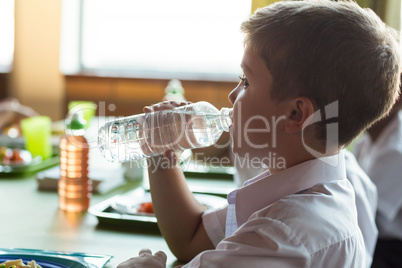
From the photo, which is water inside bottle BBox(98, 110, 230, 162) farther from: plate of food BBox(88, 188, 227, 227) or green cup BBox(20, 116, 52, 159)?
green cup BBox(20, 116, 52, 159)

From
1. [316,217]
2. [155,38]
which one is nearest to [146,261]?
[316,217]

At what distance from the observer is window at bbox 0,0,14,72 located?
3.75 m

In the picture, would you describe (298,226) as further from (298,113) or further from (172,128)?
(172,128)

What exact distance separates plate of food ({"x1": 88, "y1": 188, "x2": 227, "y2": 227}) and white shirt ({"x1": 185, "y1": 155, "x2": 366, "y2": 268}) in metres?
0.38

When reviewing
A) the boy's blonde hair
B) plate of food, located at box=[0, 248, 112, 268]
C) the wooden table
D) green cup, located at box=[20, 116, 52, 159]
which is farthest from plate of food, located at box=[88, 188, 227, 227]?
green cup, located at box=[20, 116, 52, 159]

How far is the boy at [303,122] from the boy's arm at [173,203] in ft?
0.57

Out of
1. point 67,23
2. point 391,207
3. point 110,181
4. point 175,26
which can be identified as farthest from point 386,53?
point 67,23

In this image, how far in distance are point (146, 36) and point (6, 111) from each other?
4.13ft

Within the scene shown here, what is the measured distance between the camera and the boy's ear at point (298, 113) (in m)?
0.88

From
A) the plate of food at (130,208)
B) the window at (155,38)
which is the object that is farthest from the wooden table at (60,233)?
the window at (155,38)

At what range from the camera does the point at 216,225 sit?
1.12m

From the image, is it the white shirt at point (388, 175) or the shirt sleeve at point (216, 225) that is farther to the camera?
the white shirt at point (388, 175)

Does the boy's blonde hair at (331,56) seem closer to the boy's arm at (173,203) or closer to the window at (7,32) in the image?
the boy's arm at (173,203)

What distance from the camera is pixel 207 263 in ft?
2.59
